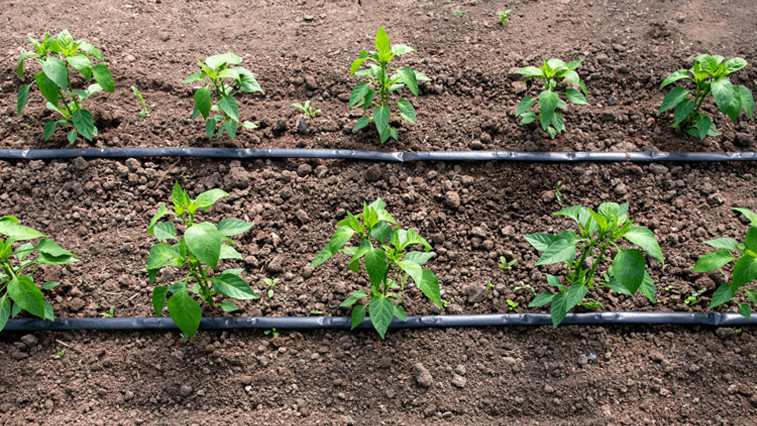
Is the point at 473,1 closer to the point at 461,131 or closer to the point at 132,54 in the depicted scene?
the point at 461,131

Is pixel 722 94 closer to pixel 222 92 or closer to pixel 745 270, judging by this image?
pixel 745 270

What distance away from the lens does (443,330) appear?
3.04 metres

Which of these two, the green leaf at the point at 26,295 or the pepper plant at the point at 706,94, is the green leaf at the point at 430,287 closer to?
the green leaf at the point at 26,295

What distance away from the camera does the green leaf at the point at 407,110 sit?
370 cm

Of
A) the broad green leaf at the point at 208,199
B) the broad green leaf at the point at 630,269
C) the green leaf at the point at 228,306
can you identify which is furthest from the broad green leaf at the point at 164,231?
the broad green leaf at the point at 630,269

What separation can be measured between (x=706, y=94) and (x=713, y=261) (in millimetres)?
1359

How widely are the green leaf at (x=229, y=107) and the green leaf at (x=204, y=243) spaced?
1.26m

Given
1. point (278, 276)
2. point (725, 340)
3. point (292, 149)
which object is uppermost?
point (292, 149)

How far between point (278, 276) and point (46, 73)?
1.86m

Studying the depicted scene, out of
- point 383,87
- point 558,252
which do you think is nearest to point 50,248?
point 383,87

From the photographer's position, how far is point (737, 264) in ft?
9.03

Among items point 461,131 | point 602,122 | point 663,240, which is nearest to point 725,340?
point 663,240

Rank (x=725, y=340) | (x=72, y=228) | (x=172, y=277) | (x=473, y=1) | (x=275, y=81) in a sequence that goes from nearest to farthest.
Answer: (x=725, y=340)
(x=172, y=277)
(x=72, y=228)
(x=275, y=81)
(x=473, y=1)

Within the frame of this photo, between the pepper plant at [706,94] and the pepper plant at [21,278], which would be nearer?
the pepper plant at [21,278]
